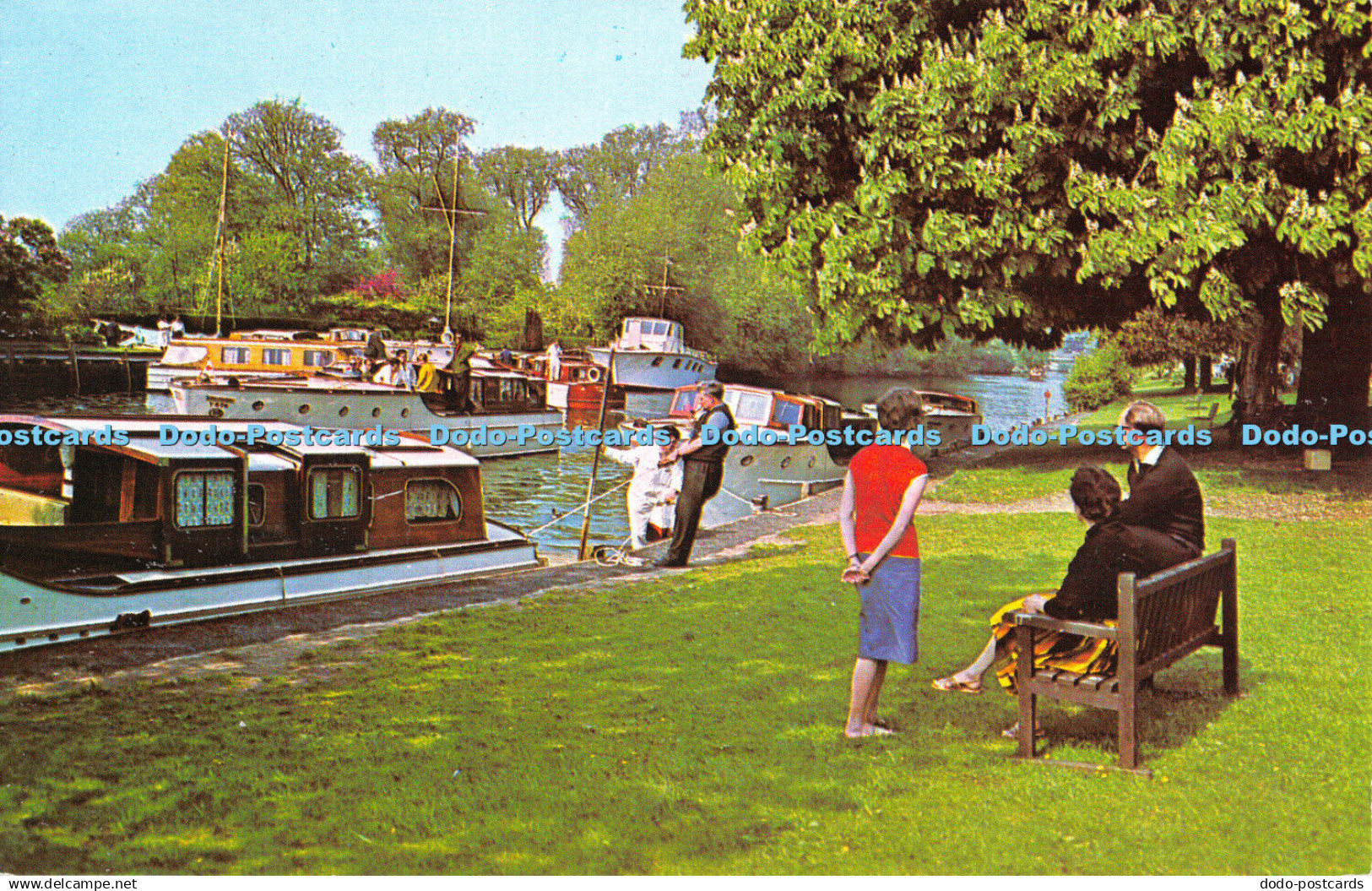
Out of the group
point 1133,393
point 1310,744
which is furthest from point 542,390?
point 1133,393

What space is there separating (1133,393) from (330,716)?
13.7 meters

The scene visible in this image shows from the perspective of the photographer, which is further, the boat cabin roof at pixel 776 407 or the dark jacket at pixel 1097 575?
the boat cabin roof at pixel 776 407

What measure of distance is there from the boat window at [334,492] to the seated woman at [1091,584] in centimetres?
425

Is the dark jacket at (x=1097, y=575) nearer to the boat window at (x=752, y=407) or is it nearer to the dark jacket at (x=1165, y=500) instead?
the dark jacket at (x=1165, y=500)

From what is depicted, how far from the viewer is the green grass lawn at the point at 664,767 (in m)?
3.77

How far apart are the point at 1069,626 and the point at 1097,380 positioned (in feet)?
36.1

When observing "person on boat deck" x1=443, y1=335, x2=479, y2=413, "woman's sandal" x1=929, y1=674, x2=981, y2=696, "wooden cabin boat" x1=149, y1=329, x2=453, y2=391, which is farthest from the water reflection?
"woman's sandal" x1=929, y1=674, x2=981, y2=696

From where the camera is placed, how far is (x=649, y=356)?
26.9ft

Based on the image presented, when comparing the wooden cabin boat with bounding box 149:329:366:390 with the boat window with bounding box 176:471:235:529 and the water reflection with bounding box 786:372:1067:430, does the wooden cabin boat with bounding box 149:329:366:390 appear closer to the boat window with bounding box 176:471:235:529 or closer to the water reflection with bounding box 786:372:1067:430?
the boat window with bounding box 176:471:235:529

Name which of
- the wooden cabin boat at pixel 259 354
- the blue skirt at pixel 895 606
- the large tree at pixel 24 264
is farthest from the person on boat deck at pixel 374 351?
the blue skirt at pixel 895 606

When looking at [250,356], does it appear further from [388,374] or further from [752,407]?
[752,407]

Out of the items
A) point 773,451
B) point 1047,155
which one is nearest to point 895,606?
point 773,451

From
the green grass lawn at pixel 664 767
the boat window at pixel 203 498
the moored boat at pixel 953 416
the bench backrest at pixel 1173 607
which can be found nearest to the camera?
the green grass lawn at pixel 664 767

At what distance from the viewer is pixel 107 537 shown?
19.4 ft
